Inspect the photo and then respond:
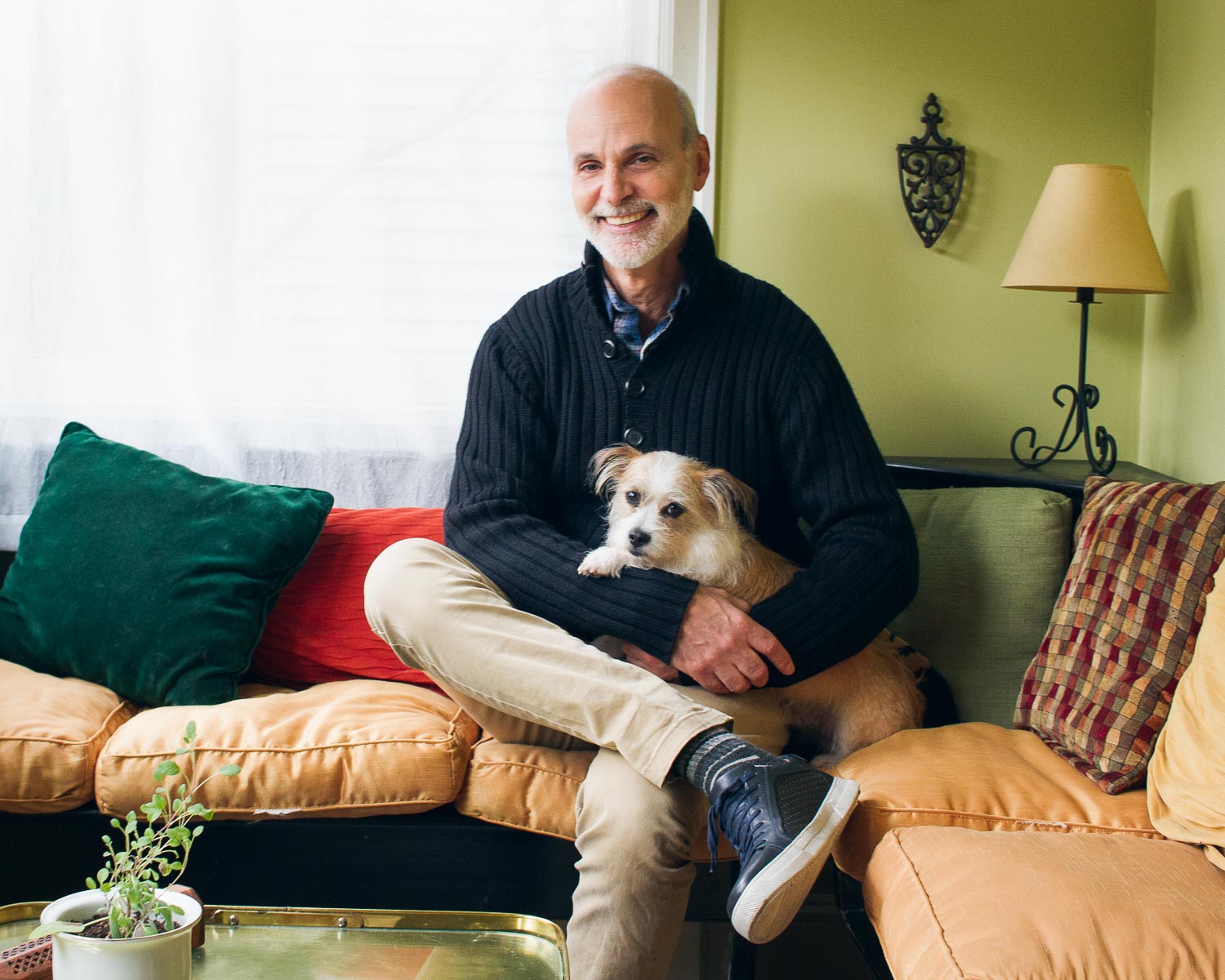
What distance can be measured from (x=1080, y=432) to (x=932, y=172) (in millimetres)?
685

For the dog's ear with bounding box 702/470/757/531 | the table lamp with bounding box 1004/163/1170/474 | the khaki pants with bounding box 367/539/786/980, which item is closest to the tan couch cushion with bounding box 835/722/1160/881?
the khaki pants with bounding box 367/539/786/980

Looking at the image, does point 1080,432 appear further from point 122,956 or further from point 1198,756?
point 122,956

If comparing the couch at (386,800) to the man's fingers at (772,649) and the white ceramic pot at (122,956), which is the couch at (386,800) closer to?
the man's fingers at (772,649)

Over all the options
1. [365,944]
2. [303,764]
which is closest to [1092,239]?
[303,764]

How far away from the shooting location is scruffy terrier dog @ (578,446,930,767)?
1885 mm

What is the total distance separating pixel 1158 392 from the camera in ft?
8.48

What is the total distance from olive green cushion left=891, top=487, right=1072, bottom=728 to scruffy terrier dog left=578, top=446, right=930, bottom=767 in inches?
6.4

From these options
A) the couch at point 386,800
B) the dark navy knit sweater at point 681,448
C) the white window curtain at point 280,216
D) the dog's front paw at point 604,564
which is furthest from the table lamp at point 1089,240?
the dog's front paw at point 604,564

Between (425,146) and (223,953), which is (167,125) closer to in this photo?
(425,146)

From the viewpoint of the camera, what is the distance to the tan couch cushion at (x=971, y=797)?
158cm

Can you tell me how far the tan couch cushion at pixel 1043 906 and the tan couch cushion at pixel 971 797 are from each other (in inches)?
3.0

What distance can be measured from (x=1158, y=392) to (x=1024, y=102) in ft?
2.41

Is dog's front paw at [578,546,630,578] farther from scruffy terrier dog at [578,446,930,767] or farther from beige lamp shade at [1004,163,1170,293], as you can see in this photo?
beige lamp shade at [1004,163,1170,293]

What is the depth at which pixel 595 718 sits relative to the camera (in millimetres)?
1631
